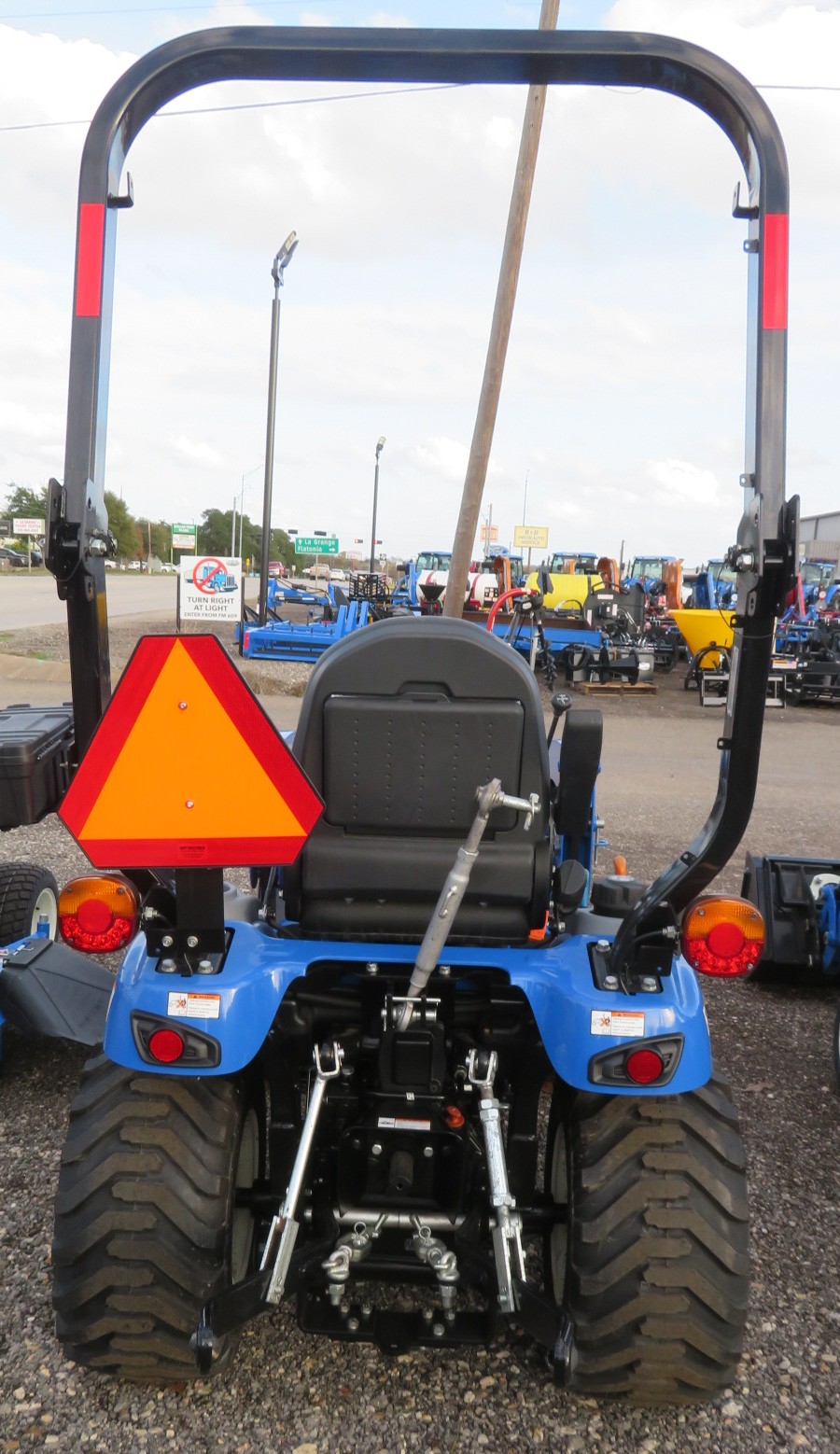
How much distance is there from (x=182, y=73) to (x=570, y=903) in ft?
6.63

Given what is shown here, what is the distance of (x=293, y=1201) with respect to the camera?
207cm

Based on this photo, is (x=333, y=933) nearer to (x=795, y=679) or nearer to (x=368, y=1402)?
(x=368, y=1402)

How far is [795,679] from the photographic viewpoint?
15664mm

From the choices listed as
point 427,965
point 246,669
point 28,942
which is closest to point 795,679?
point 246,669

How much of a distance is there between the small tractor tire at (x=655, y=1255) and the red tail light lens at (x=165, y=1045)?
0.84m

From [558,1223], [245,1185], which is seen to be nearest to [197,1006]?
[245,1185]

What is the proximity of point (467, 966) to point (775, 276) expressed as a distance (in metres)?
1.49

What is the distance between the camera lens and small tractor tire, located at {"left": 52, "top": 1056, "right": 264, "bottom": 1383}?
2.12 meters

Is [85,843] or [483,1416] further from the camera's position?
[483,1416]

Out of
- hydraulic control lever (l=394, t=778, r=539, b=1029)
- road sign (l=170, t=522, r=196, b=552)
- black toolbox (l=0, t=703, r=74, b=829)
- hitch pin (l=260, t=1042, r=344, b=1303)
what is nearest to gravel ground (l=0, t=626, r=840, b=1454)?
hitch pin (l=260, t=1042, r=344, b=1303)

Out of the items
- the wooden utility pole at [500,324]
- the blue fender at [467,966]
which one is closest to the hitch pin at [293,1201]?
the blue fender at [467,966]

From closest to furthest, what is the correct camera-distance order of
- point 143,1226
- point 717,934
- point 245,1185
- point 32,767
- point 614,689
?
point 143,1226, point 717,934, point 245,1185, point 32,767, point 614,689

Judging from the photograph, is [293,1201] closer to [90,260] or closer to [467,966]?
[467,966]

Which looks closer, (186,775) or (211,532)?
(186,775)
